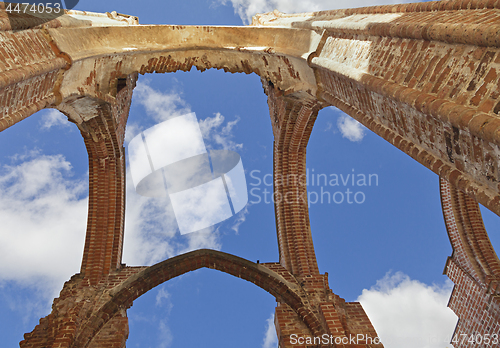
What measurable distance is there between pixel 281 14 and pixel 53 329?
7.91m

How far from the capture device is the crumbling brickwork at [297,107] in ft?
8.35

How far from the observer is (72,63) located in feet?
14.5

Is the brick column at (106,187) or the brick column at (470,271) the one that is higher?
the brick column at (106,187)

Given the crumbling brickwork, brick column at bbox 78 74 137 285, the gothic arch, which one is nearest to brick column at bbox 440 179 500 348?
the crumbling brickwork

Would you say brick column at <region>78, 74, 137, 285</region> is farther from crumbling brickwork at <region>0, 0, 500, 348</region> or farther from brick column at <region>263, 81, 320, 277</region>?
brick column at <region>263, 81, 320, 277</region>

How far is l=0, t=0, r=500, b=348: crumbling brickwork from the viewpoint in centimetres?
254

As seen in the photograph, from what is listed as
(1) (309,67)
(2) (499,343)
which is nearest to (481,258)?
(2) (499,343)

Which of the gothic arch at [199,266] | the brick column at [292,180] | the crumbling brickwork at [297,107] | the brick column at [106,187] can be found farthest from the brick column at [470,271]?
the brick column at [106,187]

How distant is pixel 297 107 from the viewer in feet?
23.6

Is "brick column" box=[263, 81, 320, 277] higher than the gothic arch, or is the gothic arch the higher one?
"brick column" box=[263, 81, 320, 277]

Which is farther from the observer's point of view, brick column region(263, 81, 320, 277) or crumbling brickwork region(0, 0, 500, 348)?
brick column region(263, 81, 320, 277)

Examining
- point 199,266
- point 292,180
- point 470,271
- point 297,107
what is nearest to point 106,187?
point 199,266

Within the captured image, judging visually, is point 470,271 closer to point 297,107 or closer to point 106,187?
point 297,107

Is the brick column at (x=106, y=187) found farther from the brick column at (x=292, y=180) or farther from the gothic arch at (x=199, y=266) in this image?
the brick column at (x=292, y=180)
